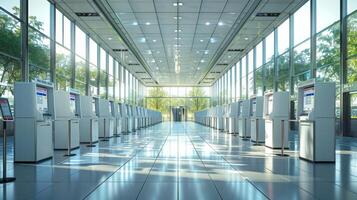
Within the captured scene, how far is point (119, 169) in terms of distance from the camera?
693cm

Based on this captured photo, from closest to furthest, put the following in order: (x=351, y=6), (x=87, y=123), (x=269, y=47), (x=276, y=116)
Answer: (x=276, y=116)
(x=351, y=6)
(x=87, y=123)
(x=269, y=47)

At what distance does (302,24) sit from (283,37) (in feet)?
8.53

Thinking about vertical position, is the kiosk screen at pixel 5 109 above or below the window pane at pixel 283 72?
below

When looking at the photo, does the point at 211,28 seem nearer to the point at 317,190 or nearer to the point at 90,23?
the point at 90,23

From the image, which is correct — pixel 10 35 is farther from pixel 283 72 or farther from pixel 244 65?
pixel 244 65

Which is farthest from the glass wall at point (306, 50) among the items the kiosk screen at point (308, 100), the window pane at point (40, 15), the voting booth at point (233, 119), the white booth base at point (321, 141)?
the window pane at point (40, 15)

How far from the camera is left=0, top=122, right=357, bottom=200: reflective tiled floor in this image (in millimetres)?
4783

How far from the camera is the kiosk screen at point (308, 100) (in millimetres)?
8383

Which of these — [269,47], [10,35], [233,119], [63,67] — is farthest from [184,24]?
[10,35]

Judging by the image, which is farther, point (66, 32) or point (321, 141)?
point (66, 32)

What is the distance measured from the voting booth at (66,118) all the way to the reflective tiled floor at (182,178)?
1857mm

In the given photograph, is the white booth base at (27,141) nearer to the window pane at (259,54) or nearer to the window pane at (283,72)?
the window pane at (283,72)

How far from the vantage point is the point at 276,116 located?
36.6 ft

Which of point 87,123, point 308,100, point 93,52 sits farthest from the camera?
point 93,52
